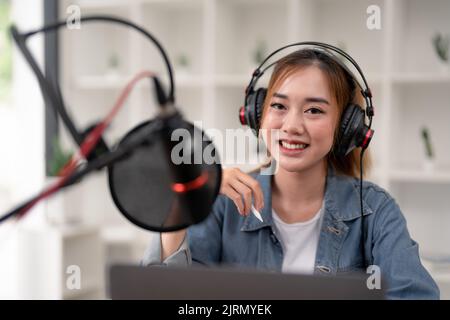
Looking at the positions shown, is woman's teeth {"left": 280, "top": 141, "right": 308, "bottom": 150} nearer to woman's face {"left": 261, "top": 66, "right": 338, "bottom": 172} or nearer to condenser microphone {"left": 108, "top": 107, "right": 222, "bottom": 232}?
woman's face {"left": 261, "top": 66, "right": 338, "bottom": 172}

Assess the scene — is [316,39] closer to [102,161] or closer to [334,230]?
[334,230]

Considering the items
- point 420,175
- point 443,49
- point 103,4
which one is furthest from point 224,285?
point 103,4

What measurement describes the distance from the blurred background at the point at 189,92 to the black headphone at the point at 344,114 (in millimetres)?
1192

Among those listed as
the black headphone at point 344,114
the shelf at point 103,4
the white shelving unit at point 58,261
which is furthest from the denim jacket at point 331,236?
the shelf at point 103,4

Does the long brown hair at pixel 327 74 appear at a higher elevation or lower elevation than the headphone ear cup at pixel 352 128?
higher

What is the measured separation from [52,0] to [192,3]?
854mm

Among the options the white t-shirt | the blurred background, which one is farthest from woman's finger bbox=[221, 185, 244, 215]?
the blurred background

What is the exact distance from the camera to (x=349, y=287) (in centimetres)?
65

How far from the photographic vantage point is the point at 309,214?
49.3 inches

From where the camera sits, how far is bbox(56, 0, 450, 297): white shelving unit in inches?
96.6

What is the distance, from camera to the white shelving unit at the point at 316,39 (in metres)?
2.45

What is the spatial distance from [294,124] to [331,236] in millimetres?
281

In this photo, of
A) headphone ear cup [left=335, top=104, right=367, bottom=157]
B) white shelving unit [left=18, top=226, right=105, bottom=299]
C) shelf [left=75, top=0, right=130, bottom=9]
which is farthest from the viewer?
shelf [left=75, top=0, right=130, bottom=9]

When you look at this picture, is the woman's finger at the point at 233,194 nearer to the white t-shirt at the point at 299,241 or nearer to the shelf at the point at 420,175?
the white t-shirt at the point at 299,241
